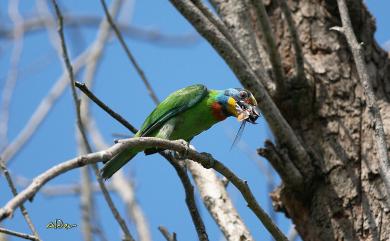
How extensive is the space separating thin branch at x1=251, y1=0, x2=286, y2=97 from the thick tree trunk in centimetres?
18

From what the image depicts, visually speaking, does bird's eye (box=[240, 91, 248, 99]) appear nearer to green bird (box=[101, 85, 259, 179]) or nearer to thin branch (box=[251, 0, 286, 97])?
green bird (box=[101, 85, 259, 179])

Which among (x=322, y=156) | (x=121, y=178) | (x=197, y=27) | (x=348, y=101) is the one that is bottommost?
(x=322, y=156)

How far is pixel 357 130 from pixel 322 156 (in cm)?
35

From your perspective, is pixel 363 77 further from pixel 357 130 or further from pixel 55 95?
pixel 55 95

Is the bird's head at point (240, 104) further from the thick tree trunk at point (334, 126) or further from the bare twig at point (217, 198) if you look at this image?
the bare twig at point (217, 198)

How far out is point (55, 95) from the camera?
7.56 meters

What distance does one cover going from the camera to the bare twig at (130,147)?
2.11 m

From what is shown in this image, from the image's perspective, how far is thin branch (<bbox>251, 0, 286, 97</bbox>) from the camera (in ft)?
15.1

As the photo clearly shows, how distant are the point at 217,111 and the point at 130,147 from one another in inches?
103

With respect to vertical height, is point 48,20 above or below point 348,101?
above

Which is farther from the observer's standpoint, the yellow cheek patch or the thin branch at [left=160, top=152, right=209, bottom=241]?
the yellow cheek patch

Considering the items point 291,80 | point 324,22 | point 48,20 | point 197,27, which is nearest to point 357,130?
point 291,80

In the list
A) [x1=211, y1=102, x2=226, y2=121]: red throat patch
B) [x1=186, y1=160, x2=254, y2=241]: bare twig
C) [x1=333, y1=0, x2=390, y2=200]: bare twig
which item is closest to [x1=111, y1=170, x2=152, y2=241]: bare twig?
[x1=186, y1=160, x2=254, y2=241]: bare twig

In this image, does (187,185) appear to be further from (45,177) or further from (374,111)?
(45,177)
